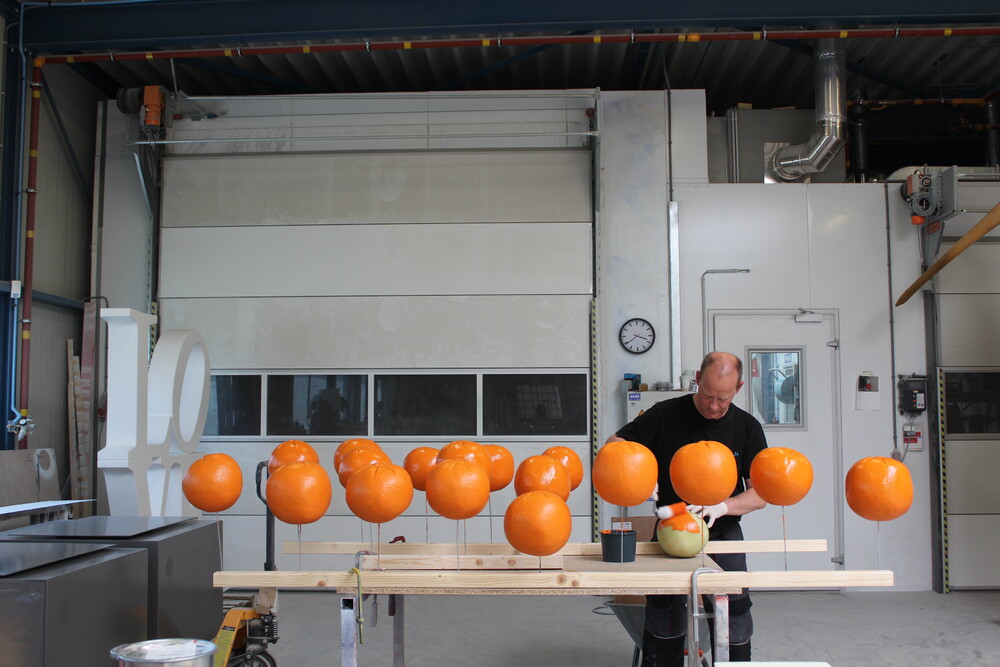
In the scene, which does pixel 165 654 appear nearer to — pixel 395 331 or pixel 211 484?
pixel 211 484

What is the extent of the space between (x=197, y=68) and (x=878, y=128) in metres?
6.96

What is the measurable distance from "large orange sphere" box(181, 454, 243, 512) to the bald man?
1422 millimetres

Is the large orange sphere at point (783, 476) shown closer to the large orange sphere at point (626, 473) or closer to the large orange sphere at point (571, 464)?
the large orange sphere at point (626, 473)

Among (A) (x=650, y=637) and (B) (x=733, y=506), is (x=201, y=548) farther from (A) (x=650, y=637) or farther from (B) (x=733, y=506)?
(B) (x=733, y=506)

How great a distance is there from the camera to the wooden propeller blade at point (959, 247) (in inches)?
199

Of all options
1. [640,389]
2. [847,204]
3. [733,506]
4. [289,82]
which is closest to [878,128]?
[847,204]

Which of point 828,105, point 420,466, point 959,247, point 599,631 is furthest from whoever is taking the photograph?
point 828,105

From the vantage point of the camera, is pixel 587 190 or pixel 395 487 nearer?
pixel 395 487

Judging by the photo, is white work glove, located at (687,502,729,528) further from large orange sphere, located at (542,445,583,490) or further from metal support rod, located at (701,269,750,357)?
metal support rod, located at (701,269,750,357)

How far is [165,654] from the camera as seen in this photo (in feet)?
5.61

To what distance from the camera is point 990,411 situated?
238 inches

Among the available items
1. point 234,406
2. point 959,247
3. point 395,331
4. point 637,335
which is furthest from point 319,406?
point 959,247

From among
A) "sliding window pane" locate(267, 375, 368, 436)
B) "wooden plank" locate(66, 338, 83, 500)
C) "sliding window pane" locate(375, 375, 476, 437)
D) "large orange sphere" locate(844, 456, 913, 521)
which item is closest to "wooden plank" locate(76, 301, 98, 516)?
"wooden plank" locate(66, 338, 83, 500)

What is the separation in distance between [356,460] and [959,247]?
4.67 meters
